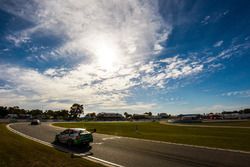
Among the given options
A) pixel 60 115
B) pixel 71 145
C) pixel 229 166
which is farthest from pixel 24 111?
pixel 229 166

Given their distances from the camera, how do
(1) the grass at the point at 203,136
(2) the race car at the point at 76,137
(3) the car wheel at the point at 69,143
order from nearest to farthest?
(2) the race car at the point at 76,137
(3) the car wheel at the point at 69,143
(1) the grass at the point at 203,136

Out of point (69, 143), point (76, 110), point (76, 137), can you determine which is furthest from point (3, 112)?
point (76, 137)

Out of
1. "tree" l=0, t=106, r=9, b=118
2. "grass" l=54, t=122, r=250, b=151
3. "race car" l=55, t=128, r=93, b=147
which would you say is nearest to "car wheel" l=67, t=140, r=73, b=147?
"race car" l=55, t=128, r=93, b=147

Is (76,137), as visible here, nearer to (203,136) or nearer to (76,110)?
(203,136)

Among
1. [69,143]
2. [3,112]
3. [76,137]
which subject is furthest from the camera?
[3,112]

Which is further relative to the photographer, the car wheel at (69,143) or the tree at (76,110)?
the tree at (76,110)

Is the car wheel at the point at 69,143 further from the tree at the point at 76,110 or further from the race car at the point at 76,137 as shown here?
the tree at the point at 76,110

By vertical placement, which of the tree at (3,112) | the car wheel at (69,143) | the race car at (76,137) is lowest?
the car wheel at (69,143)

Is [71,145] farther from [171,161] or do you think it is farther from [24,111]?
[24,111]

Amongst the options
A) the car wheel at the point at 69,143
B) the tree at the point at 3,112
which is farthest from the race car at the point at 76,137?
the tree at the point at 3,112

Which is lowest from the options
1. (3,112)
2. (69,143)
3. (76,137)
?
(69,143)

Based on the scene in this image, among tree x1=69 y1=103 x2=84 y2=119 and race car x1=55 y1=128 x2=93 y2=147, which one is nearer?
race car x1=55 y1=128 x2=93 y2=147

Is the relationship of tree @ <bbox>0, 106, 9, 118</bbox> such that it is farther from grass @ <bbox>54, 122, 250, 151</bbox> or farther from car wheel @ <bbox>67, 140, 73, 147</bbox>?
car wheel @ <bbox>67, 140, 73, 147</bbox>

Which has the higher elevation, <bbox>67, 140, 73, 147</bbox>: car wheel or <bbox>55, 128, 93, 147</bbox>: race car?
<bbox>55, 128, 93, 147</bbox>: race car
